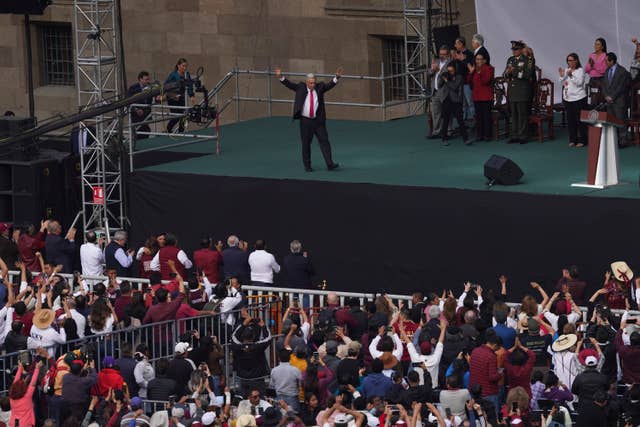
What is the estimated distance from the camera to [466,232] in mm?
23641

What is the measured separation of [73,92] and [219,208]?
12.3 meters

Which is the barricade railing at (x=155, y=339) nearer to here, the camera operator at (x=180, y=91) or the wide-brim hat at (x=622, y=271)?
the wide-brim hat at (x=622, y=271)

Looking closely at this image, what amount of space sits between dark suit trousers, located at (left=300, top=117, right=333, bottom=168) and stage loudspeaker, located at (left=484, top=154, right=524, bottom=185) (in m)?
3.02

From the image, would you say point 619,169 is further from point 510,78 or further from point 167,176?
point 167,176

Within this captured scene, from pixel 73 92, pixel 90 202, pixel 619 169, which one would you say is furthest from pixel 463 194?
pixel 73 92

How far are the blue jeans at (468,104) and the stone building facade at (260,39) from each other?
3324 millimetres

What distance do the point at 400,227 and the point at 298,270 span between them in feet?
6.11

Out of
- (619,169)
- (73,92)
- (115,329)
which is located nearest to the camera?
(115,329)

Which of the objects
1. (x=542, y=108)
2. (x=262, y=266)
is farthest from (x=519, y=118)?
(x=262, y=266)

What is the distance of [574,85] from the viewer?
26.0 meters

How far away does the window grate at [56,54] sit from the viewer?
37906mm

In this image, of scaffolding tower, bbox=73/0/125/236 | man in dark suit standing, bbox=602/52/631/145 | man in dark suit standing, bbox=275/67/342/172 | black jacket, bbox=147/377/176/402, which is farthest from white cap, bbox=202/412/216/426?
man in dark suit standing, bbox=602/52/631/145

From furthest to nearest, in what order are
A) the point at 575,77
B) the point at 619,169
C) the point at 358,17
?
the point at 358,17 < the point at 575,77 < the point at 619,169

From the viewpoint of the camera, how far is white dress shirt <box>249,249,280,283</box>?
2355 centimetres
